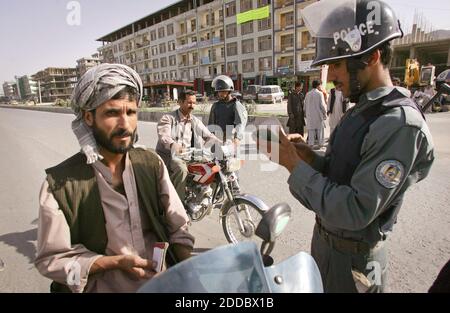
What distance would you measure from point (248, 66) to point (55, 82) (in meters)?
67.8

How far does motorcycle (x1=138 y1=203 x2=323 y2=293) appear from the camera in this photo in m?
0.82

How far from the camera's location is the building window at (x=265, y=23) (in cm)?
3553

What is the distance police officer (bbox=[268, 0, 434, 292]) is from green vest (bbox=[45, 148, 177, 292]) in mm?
693

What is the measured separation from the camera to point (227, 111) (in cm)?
499

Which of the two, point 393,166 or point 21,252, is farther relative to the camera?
point 21,252

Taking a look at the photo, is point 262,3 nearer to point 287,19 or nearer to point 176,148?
point 287,19

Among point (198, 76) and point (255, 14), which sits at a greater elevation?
point (255, 14)

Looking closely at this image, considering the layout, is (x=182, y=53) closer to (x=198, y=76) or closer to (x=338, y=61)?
(x=198, y=76)

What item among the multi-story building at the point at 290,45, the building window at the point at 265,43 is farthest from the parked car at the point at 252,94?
the building window at the point at 265,43

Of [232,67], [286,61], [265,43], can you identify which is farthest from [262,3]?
[232,67]

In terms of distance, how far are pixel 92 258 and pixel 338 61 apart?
1395mm

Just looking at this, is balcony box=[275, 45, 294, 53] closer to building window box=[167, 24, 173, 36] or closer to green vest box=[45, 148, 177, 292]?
building window box=[167, 24, 173, 36]
